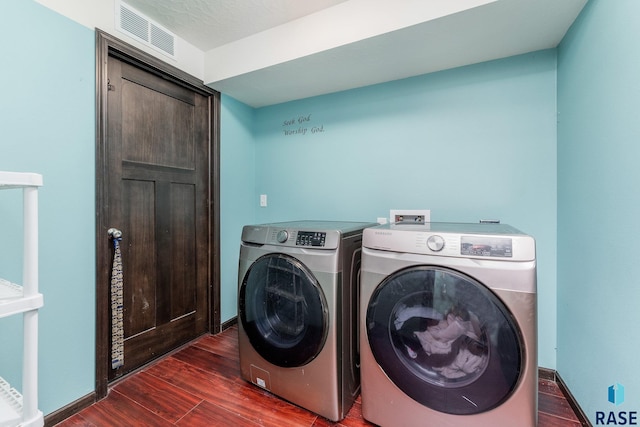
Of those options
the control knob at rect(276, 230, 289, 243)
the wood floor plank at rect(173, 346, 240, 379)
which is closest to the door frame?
the wood floor plank at rect(173, 346, 240, 379)

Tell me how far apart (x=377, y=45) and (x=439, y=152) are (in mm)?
771

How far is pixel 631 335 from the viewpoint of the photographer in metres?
0.95

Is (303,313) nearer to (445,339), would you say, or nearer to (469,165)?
(445,339)

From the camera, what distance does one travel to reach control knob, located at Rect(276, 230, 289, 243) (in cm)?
140

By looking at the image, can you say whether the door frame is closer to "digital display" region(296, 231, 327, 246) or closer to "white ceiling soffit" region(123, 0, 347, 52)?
"white ceiling soffit" region(123, 0, 347, 52)

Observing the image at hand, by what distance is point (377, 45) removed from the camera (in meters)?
1.53

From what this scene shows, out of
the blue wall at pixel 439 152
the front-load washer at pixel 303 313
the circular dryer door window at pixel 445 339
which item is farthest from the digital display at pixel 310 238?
the blue wall at pixel 439 152

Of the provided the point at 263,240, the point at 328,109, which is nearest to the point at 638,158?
the point at 263,240

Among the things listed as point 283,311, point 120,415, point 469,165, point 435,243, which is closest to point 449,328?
point 435,243

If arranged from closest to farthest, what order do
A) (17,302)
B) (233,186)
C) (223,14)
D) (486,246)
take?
(17,302) < (486,246) < (223,14) < (233,186)

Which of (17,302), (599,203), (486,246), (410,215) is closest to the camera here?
(17,302)

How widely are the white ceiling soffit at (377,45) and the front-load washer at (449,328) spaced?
1.05 m

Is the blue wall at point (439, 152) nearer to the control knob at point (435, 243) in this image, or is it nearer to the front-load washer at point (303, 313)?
the front-load washer at point (303, 313)

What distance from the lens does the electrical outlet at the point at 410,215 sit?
1853 millimetres
